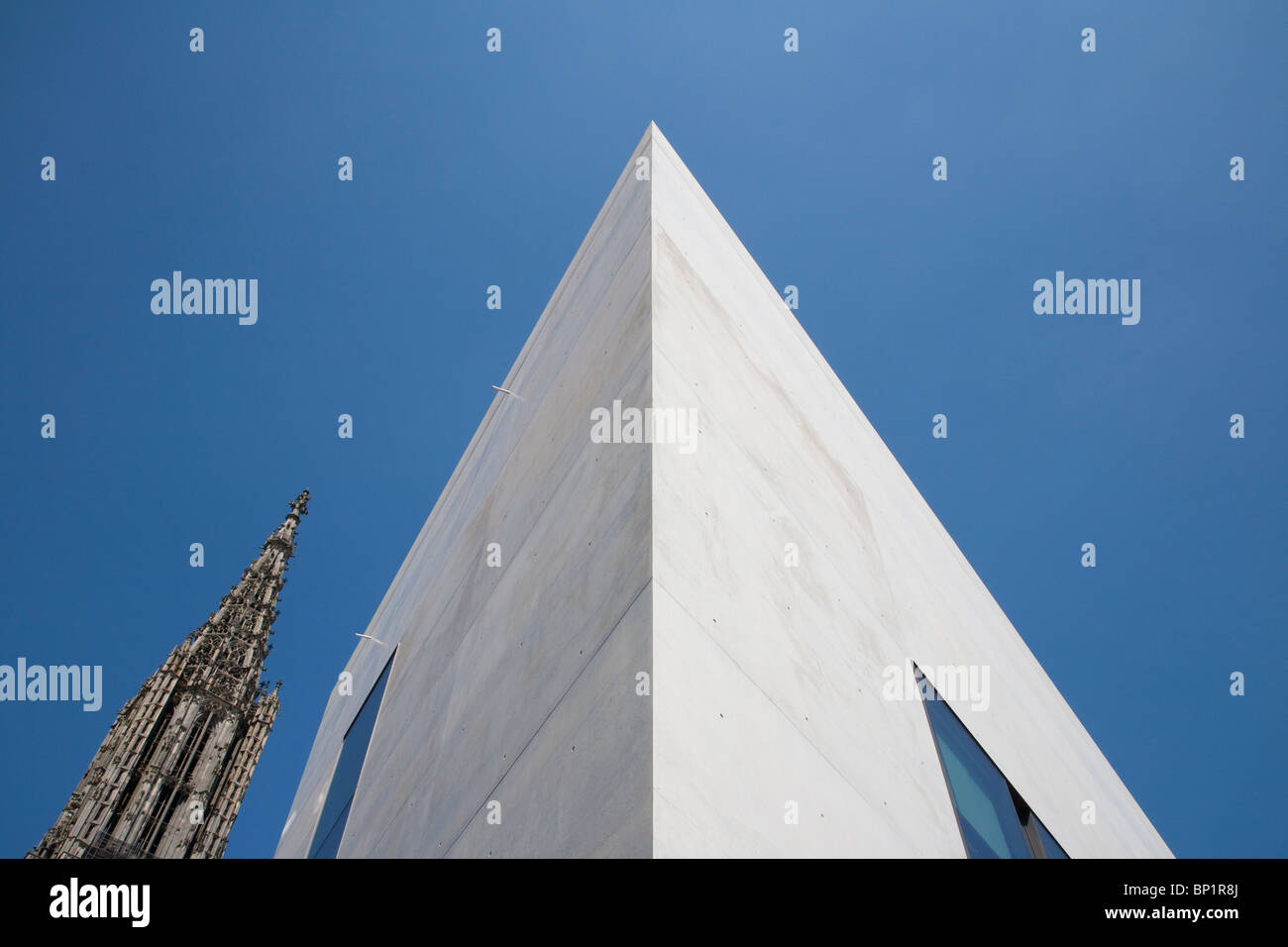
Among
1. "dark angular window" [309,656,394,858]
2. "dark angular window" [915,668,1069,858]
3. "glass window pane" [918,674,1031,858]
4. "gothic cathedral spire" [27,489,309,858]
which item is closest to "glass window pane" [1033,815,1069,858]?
"dark angular window" [915,668,1069,858]

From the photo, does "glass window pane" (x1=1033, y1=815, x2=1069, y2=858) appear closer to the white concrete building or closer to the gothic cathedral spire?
the white concrete building

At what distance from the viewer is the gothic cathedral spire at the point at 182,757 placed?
4862cm

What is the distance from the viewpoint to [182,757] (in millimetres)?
52844

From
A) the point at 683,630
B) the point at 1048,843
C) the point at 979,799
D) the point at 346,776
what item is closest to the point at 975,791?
the point at 979,799

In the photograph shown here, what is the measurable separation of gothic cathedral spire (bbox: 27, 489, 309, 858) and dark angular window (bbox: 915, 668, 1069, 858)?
1936 inches

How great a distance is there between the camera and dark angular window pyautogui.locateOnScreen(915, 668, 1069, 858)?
Answer: 6484 mm

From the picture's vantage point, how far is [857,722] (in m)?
5.48

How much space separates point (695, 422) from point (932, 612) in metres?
4.19

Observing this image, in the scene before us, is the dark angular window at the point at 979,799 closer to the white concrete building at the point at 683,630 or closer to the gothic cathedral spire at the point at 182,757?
the white concrete building at the point at 683,630

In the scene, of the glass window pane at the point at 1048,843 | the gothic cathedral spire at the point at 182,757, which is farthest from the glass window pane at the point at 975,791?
the gothic cathedral spire at the point at 182,757
